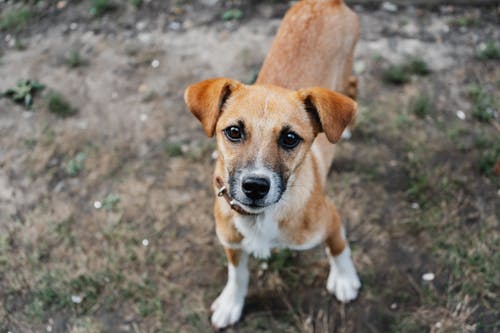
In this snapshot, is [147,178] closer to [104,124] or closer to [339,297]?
[104,124]

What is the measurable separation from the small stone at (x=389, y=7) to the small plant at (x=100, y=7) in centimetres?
398

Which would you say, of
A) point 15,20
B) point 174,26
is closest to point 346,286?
point 174,26

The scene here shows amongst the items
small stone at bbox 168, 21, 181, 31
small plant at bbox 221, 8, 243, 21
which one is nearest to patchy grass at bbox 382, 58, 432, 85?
small plant at bbox 221, 8, 243, 21

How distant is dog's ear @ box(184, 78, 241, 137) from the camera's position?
123 inches

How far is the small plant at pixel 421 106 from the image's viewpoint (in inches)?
217

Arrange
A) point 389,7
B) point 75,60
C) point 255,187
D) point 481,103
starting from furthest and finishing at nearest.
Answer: point 389,7 → point 75,60 → point 481,103 → point 255,187

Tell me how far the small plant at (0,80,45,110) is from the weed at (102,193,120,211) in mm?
1869

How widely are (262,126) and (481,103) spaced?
366 centimetres

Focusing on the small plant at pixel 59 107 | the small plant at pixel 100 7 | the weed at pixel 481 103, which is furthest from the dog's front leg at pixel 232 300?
the small plant at pixel 100 7

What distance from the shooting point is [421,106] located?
18.0 ft

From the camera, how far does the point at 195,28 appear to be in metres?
6.75

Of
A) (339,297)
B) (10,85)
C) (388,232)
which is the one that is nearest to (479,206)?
(388,232)

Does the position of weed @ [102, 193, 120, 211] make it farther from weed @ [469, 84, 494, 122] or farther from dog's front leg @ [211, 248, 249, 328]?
weed @ [469, 84, 494, 122]

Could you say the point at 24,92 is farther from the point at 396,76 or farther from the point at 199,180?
the point at 396,76
